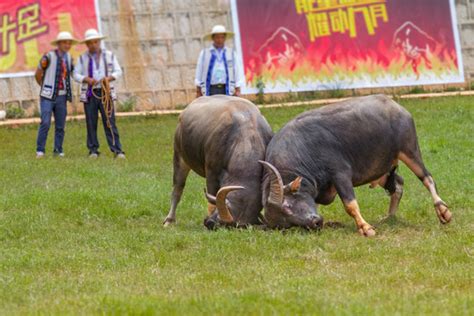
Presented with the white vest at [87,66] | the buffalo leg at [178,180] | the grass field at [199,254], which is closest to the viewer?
the grass field at [199,254]

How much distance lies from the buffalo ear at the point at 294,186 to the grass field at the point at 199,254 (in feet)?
Answer: 1.33

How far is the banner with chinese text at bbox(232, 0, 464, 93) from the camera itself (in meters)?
25.8

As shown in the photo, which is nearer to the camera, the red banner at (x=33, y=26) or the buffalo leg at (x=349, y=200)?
the buffalo leg at (x=349, y=200)

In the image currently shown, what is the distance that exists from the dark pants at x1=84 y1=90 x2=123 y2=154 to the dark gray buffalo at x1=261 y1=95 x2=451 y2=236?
7030 mm

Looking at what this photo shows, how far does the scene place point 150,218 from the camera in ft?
43.8

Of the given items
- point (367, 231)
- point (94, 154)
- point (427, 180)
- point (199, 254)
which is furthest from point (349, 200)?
point (94, 154)

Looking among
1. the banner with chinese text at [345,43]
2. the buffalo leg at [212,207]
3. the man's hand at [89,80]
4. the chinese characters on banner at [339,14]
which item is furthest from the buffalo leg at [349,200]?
the chinese characters on banner at [339,14]

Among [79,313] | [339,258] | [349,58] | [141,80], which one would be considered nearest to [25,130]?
[141,80]

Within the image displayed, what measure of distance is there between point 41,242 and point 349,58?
15.8 m

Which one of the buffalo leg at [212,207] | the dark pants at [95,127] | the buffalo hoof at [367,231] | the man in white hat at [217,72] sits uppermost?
the man in white hat at [217,72]

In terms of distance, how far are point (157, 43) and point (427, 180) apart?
13.9 m

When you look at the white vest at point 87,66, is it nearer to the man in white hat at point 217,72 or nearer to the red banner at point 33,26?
the man in white hat at point 217,72

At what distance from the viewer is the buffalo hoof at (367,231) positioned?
11410 millimetres

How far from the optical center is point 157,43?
82.8 feet
